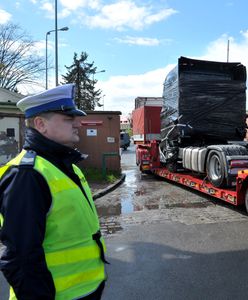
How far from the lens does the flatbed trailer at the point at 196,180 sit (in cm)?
790

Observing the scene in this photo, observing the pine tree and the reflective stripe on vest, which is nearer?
the reflective stripe on vest

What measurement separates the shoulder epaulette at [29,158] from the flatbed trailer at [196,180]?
21.0ft

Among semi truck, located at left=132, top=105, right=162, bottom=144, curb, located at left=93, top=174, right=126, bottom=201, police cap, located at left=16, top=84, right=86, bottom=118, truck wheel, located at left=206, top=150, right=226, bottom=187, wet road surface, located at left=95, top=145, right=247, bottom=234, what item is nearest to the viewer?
police cap, located at left=16, top=84, right=86, bottom=118

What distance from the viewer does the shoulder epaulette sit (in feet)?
5.98

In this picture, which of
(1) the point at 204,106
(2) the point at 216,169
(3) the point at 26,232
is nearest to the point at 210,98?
(1) the point at 204,106

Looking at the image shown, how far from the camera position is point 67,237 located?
187cm

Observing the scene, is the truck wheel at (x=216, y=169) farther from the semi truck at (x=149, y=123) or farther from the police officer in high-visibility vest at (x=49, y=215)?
the police officer in high-visibility vest at (x=49, y=215)

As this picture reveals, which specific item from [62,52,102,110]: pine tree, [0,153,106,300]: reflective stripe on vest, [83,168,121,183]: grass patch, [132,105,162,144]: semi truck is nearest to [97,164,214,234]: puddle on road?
[83,168,121,183]: grass patch

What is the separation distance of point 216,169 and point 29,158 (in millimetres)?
8097

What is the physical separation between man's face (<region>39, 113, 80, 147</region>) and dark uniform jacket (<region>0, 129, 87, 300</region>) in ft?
0.98

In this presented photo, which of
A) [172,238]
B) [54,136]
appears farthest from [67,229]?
[172,238]

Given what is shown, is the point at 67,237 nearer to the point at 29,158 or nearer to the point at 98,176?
the point at 29,158

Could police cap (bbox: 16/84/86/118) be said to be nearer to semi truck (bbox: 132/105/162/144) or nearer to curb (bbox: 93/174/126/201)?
curb (bbox: 93/174/126/201)

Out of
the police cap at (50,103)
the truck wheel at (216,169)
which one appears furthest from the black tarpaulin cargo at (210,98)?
the police cap at (50,103)
